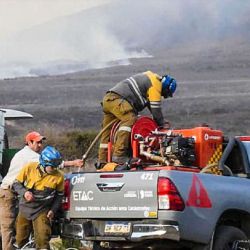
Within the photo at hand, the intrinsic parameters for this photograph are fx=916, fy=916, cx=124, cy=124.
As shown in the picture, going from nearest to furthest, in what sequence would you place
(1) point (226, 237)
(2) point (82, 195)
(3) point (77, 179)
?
(1) point (226, 237) < (2) point (82, 195) < (3) point (77, 179)

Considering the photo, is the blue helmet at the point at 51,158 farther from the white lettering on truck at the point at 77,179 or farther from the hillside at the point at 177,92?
the hillside at the point at 177,92

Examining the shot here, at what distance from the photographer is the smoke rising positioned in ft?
339

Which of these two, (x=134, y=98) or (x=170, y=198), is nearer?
(x=170, y=198)

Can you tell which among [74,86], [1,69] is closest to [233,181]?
[74,86]

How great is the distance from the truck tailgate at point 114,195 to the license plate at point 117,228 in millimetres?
74

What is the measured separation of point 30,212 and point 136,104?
2023 mm

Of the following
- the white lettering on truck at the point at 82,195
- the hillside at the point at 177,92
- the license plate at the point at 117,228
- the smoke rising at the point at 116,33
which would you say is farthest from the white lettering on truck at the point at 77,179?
the smoke rising at the point at 116,33

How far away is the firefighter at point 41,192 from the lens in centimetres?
1001

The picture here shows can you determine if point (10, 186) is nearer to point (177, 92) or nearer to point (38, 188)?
point (38, 188)

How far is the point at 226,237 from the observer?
939 centimetres

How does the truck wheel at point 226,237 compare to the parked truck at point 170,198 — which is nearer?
the parked truck at point 170,198

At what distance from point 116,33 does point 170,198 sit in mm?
104754

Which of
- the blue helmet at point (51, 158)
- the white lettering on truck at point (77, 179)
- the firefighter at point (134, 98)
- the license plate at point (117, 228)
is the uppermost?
the firefighter at point (134, 98)

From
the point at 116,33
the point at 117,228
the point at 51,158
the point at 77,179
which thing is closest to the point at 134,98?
the point at 51,158
